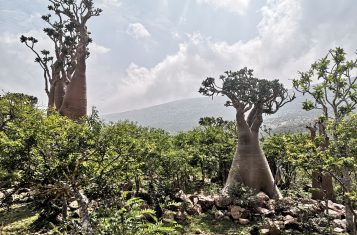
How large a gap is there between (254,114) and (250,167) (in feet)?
13.2

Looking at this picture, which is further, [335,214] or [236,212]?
[236,212]

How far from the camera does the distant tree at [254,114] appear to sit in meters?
19.6

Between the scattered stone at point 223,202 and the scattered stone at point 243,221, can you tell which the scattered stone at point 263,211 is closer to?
the scattered stone at point 243,221

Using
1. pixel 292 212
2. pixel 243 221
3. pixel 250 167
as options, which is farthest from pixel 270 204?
pixel 250 167

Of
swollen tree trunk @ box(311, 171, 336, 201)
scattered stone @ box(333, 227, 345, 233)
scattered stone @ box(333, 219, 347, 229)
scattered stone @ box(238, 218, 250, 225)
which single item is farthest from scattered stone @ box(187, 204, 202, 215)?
swollen tree trunk @ box(311, 171, 336, 201)

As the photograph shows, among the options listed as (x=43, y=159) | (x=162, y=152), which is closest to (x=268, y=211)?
(x=162, y=152)

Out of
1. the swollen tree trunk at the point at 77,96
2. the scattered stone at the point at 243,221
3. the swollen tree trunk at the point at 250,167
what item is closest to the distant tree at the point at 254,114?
the swollen tree trunk at the point at 250,167

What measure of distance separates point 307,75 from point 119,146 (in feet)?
41.0

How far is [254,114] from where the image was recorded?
69.3 feet

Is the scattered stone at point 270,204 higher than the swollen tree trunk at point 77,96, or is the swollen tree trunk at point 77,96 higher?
the swollen tree trunk at point 77,96

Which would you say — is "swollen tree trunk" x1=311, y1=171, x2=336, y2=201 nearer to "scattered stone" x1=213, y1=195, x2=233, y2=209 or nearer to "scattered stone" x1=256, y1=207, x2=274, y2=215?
"scattered stone" x1=256, y1=207, x2=274, y2=215

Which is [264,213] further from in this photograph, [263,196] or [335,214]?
[335,214]

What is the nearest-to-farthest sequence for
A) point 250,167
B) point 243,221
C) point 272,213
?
point 243,221 < point 272,213 < point 250,167

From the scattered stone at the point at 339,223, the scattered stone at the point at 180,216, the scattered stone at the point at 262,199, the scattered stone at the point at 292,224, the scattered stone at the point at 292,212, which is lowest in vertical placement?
the scattered stone at the point at 339,223
